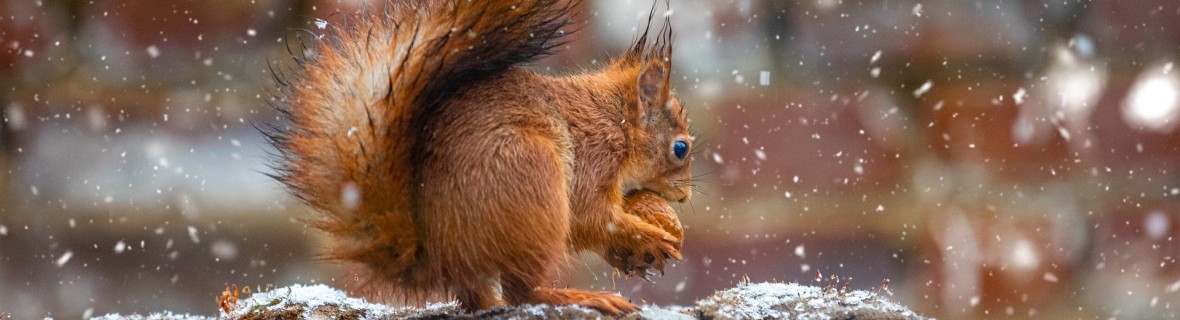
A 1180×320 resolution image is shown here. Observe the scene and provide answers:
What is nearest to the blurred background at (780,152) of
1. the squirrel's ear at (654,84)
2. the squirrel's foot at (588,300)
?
the squirrel's ear at (654,84)

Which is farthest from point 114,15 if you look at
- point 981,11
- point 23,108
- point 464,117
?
point 981,11

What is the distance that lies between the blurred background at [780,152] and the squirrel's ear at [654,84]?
326mm

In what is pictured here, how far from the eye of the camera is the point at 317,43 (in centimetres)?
75

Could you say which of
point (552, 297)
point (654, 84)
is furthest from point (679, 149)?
point (552, 297)

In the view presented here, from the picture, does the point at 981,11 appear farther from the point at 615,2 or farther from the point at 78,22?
the point at 78,22

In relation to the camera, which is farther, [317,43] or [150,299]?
[150,299]

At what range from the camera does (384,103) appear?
0.68m

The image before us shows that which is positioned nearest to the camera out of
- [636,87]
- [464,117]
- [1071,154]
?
[464,117]

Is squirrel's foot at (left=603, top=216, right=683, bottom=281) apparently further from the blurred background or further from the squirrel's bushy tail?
the blurred background

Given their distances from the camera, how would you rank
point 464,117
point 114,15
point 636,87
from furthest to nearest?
point 114,15
point 636,87
point 464,117

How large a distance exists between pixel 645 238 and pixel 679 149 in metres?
0.10

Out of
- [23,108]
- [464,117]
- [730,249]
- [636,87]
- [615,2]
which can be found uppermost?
[615,2]

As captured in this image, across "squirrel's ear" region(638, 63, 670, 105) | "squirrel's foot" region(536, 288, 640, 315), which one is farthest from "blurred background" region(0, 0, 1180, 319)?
"squirrel's foot" region(536, 288, 640, 315)

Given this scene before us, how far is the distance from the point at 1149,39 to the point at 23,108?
1517 mm
